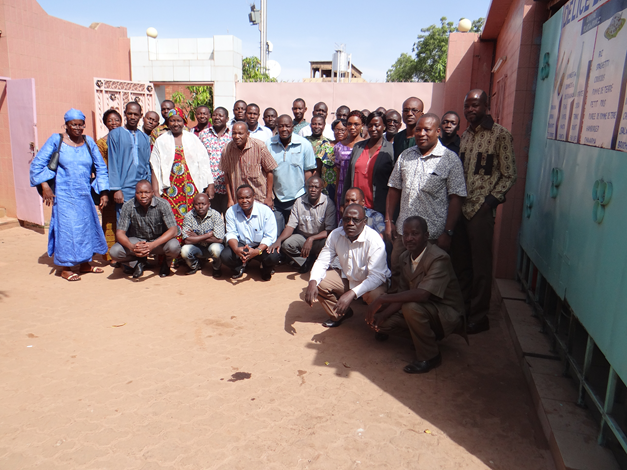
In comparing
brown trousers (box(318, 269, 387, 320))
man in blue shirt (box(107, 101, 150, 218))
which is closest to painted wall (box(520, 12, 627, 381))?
brown trousers (box(318, 269, 387, 320))

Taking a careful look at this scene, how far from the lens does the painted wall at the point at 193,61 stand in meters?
10.3

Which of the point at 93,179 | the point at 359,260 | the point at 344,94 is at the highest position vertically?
the point at 344,94

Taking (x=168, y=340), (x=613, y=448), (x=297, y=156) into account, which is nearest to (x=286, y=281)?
(x=297, y=156)

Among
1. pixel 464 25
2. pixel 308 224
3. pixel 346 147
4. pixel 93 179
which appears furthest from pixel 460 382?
pixel 464 25

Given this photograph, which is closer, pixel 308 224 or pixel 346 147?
pixel 346 147

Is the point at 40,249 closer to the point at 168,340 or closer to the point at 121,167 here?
the point at 121,167

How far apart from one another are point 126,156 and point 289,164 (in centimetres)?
200

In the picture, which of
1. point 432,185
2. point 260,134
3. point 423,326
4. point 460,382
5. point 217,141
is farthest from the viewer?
point 260,134

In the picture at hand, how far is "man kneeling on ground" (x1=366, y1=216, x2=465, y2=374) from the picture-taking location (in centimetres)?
344

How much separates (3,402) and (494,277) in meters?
4.67

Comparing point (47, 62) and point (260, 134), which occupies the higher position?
point (47, 62)

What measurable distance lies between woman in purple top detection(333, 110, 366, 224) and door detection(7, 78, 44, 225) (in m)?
5.35

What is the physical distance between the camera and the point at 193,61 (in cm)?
1034

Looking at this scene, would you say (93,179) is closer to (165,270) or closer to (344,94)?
(165,270)
